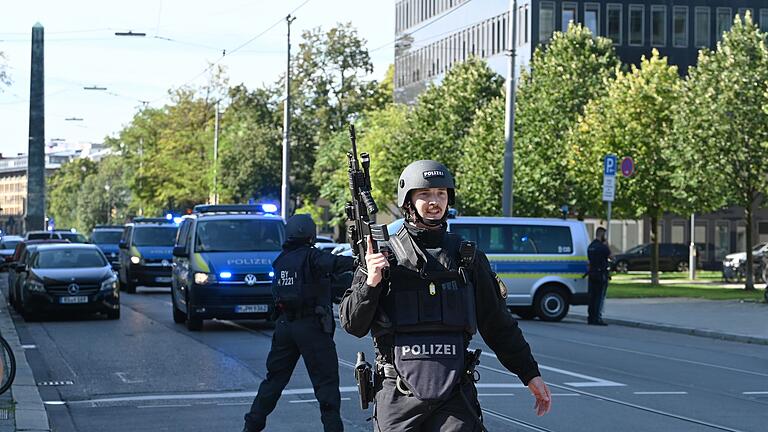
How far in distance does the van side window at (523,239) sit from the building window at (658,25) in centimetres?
4714

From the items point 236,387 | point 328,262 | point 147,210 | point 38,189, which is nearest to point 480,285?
point 328,262

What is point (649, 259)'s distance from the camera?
6362 cm

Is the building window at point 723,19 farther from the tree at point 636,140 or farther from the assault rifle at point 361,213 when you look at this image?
the assault rifle at point 361,213

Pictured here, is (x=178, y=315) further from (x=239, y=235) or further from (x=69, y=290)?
(x=69, y=290)

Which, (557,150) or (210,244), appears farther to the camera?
(557,150)

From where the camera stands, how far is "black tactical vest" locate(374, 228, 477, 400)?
18.0 ft

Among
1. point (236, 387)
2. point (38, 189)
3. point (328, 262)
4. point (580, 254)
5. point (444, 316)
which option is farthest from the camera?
point (38, 189)

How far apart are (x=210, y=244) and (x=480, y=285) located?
16.5 m

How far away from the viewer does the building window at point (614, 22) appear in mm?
70812

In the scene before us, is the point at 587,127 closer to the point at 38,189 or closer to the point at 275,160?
the point at 38,189

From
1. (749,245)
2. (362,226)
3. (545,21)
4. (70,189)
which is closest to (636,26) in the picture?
(545,21)

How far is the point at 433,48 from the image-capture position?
8188 centimetres

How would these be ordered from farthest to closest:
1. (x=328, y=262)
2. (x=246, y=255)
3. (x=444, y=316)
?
(x=246, y=255), (x=328, y=262), (x=444, y=316)

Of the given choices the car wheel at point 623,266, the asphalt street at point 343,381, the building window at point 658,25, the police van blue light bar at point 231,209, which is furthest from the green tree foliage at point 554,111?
the asphalt street at point 343,381
